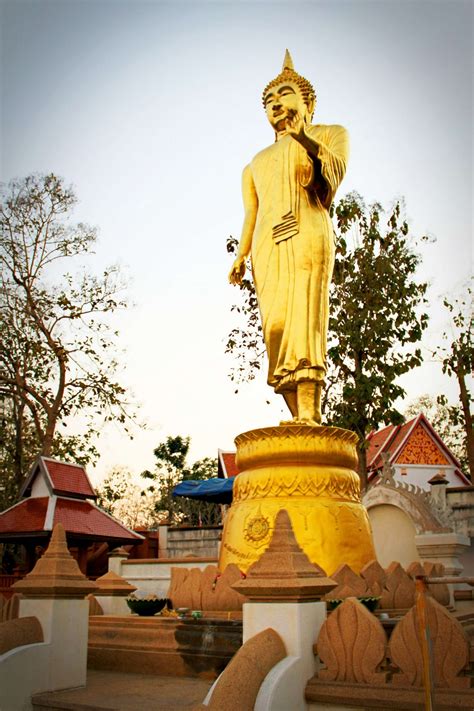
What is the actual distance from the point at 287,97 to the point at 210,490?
10987mm

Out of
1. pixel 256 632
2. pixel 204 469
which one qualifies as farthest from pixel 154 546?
pixel 204 469

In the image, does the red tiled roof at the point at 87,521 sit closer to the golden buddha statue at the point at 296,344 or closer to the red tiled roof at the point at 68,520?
the red tiled roof at the point at 68,520

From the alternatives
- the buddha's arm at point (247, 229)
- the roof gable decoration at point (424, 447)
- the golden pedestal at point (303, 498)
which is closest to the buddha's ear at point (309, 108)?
the buddha's arm at point (247, 229)

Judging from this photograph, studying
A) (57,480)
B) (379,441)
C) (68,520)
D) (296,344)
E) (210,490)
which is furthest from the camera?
(379,441)

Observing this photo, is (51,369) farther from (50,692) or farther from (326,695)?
(326,695)

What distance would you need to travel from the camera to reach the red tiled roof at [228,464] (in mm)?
22781

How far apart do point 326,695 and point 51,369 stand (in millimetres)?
14257

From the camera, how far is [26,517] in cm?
1404

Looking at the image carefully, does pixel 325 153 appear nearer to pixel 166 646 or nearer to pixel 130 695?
pixel 166 646

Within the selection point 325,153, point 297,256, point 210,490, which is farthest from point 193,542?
point 325,153

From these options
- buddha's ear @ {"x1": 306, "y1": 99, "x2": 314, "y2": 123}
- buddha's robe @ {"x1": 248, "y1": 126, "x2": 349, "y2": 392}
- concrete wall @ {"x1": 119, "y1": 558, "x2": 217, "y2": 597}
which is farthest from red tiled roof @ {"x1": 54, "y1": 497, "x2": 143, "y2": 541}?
buddha's ear @ {"x1": 306, "y1": 99, "x2": 314, "y2": 123}

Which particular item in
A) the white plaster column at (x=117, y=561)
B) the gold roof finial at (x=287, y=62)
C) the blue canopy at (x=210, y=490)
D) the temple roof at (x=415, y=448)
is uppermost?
the gold roof finial at (x=287, y=62)

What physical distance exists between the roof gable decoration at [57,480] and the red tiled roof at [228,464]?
8.01 meters

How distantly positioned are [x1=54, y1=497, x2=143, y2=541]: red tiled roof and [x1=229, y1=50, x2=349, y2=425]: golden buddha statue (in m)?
7.53
